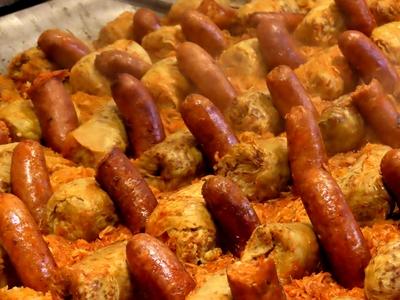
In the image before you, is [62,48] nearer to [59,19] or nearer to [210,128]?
[59,19]

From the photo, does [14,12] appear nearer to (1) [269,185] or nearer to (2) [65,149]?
(2) [65,149]

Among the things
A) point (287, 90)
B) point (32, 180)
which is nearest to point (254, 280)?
point (32, 180)

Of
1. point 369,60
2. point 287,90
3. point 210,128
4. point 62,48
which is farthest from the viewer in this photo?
point 62,48

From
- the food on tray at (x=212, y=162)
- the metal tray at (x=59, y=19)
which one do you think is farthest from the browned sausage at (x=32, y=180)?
the metal tray at (x=59, y=19)

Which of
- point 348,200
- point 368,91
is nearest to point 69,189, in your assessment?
point 348,200

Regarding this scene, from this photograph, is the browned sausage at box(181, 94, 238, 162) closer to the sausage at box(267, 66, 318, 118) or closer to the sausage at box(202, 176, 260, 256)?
the sausage at box(267, 66, 318, 118)

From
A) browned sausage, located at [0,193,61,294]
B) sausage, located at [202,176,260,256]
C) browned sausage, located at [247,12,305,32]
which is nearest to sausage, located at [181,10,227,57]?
browned sausage, located at [247,12,305,32]
